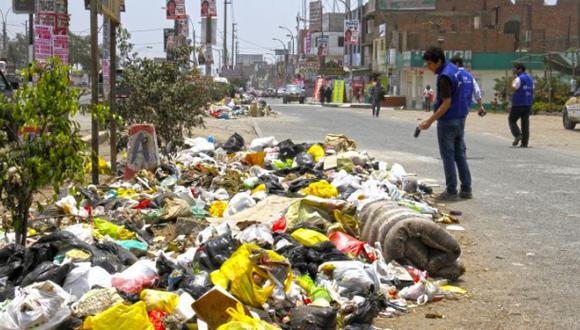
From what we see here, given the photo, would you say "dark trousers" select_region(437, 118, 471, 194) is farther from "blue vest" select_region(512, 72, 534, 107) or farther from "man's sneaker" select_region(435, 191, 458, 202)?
"blue vest" select_region(512, 72, 534, 107)

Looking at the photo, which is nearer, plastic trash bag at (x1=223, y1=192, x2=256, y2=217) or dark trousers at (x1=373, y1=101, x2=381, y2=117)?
plastic trash bag at (x1=223, y1=192, x2=256, y2=217)

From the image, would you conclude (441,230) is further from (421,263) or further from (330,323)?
(330,323)

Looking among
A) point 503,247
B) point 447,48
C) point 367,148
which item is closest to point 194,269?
point 503,247

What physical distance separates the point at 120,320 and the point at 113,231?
292 cm

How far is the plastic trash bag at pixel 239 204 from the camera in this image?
9.70 m

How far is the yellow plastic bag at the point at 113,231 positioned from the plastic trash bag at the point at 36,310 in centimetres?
239

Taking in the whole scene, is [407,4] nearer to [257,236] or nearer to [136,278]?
[257,236]

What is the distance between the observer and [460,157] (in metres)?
11.4

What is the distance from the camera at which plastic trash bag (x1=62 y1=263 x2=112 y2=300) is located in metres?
5.98

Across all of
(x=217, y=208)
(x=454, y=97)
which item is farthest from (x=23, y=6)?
(x=454, y=97)

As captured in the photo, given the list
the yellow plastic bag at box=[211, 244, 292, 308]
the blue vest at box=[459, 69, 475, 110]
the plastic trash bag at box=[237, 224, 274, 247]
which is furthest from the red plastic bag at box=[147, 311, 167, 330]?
the blue vest at box=[459, 69, 475, 110]

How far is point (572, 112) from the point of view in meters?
29.0

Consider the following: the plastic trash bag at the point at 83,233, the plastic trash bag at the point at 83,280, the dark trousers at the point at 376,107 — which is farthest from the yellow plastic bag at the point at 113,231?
the dark trousers at the point at 376,107

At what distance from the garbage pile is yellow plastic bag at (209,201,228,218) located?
0.07ft
